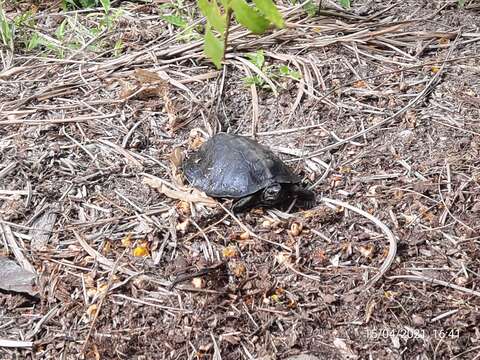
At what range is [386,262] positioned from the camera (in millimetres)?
2514

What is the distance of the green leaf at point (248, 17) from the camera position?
3.20 meters

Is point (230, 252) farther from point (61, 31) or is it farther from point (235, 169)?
point (61, 31)

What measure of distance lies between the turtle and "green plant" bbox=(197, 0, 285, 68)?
2.25 ft

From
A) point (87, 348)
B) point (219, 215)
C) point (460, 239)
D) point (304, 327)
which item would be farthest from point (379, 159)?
point (87, 348)

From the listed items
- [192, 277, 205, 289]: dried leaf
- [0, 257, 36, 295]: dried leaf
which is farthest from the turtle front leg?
[0, 257, 36, 295]: dried leaf

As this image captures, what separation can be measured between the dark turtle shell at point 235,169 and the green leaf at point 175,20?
1.38 metres

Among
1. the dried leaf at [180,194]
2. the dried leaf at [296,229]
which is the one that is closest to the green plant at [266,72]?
the dried leaf at [180,194]

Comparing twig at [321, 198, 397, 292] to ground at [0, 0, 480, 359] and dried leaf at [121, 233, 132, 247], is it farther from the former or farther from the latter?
dried leaf at [121, 233, 132, 247]

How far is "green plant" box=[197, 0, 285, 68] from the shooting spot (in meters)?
3.09

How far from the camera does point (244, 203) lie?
2.79 metres

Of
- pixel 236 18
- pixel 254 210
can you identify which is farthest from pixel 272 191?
pixel 236 18

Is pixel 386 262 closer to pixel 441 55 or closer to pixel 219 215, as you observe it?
pixel 219 215

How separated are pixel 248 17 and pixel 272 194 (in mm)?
1052
